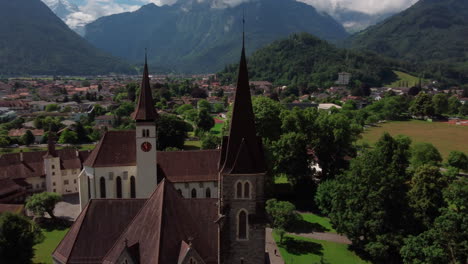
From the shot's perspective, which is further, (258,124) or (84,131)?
(84,131)

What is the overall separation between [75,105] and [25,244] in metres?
116

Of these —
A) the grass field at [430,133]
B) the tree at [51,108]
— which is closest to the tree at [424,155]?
the grass field at [430,133]

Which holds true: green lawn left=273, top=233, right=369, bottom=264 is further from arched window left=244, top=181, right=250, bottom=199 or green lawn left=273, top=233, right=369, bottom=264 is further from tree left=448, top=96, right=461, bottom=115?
tree left=448, top=96, right=461, bottom=115

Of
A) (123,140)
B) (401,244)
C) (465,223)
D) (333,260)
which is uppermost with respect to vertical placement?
(123,140)

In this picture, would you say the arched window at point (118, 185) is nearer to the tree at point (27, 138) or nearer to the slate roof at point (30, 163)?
the slate roof at point (30, 163)

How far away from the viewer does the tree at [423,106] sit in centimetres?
12469

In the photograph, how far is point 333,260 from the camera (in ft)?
105

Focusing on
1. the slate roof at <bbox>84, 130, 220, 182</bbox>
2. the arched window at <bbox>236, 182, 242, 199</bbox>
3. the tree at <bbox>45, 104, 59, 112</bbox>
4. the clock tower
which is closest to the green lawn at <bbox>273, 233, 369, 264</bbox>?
the slate roof at <bbox>84, 130, 220, 182</bbox>

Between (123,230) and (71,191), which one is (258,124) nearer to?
(71,191)

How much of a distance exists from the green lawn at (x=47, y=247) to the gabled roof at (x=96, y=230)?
11717 mm

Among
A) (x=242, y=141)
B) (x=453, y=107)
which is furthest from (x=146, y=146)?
(x=453, y=107)

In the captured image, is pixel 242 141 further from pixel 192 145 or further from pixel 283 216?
pixel 192 145

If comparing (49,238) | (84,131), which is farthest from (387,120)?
(49,238)

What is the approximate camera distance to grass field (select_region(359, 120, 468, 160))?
286 ft
